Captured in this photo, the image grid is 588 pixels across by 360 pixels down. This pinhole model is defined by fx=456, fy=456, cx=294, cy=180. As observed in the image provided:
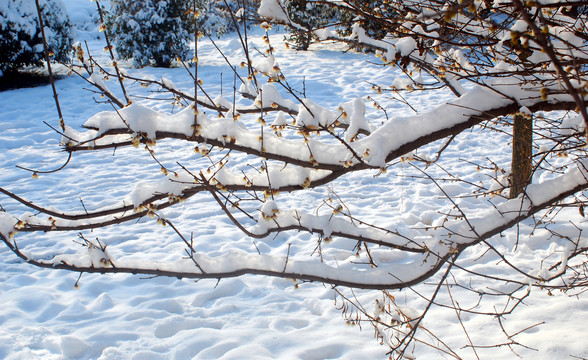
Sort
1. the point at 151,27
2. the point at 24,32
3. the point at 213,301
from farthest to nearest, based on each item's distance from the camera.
A: the point at 151,27, the point at 24,32, the point at 213,301

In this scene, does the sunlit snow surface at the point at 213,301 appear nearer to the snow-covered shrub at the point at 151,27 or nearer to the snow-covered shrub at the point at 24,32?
the snow-covered shrub at the point at 24,32

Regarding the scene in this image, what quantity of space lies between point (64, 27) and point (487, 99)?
11.1 meters

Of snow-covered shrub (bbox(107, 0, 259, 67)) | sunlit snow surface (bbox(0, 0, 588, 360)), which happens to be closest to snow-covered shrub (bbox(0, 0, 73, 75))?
snow-covered shrub (bbox(107, 0, 259, 67))

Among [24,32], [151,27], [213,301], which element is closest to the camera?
[213,301]

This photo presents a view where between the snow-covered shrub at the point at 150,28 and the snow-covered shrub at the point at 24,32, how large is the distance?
1.39 metres

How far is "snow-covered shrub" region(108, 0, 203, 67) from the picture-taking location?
10.9 m

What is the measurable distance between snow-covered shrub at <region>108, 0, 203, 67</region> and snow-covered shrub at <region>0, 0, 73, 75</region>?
1.39 metres

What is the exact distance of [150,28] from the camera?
1107 cm

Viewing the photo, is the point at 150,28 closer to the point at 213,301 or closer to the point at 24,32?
the point at 24,32

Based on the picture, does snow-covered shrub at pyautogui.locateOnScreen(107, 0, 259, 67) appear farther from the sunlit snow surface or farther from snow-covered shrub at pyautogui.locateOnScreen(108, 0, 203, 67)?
the sunlit snow surface

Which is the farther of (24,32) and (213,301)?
(24,32)

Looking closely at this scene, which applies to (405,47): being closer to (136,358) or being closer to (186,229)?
(136,358)

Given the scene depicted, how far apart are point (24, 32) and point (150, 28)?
274 centimetres

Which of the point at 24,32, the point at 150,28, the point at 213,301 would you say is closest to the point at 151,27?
the point at 150,28
